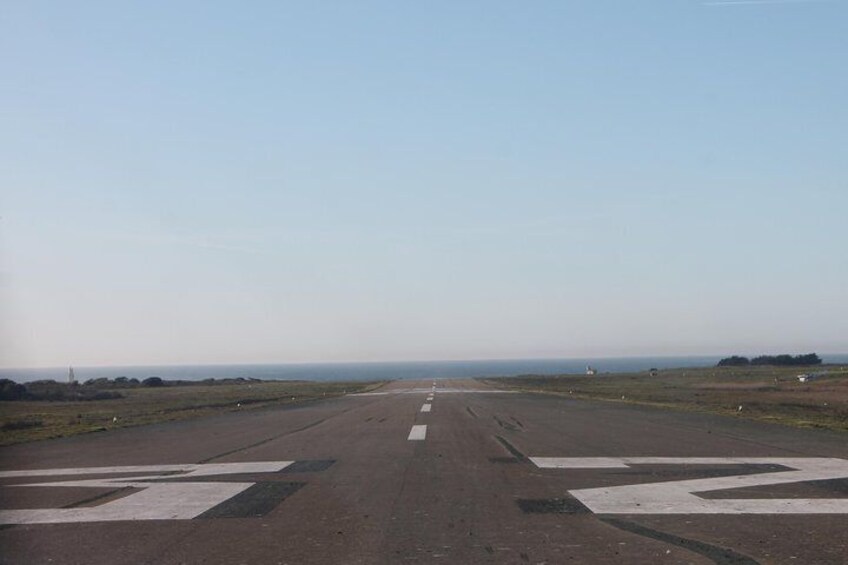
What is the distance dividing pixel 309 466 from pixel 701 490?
706cm

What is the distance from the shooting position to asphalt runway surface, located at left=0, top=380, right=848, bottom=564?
884cm

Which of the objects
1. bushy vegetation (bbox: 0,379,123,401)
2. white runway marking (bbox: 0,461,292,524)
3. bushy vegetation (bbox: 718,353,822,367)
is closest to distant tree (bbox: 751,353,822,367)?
bushy vegetation (bbox: 718,353,822,367)

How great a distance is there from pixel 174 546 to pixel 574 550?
4.14m

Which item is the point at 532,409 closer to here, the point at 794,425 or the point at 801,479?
the point at 794,425

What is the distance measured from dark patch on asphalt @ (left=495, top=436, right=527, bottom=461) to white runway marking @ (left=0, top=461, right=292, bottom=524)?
4.50m

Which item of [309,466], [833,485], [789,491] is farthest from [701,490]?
[309,466]

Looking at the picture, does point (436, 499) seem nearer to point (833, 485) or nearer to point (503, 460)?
point (503, 460)

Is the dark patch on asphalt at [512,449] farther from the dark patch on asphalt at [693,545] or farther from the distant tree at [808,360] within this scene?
the distant tree at [808,360]

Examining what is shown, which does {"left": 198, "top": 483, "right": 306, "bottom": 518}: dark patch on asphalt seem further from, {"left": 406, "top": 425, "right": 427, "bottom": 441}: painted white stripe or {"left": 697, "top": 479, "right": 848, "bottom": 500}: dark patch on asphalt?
{"left": 406, "top": 425, "right": 427, "bottom": 441}: painted white stripe

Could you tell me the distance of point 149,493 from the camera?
12867mm

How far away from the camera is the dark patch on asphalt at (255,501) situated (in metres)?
11.0

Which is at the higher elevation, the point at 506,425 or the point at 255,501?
the point at 255,501

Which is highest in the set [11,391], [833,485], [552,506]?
[11,391]

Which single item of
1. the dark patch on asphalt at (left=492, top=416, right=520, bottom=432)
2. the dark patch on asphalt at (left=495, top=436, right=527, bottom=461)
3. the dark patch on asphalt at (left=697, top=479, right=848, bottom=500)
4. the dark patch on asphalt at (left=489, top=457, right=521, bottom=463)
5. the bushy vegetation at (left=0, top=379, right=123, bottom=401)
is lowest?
the dark patch on asphalt at (left=697, top=479, right=848, bottom=500)
